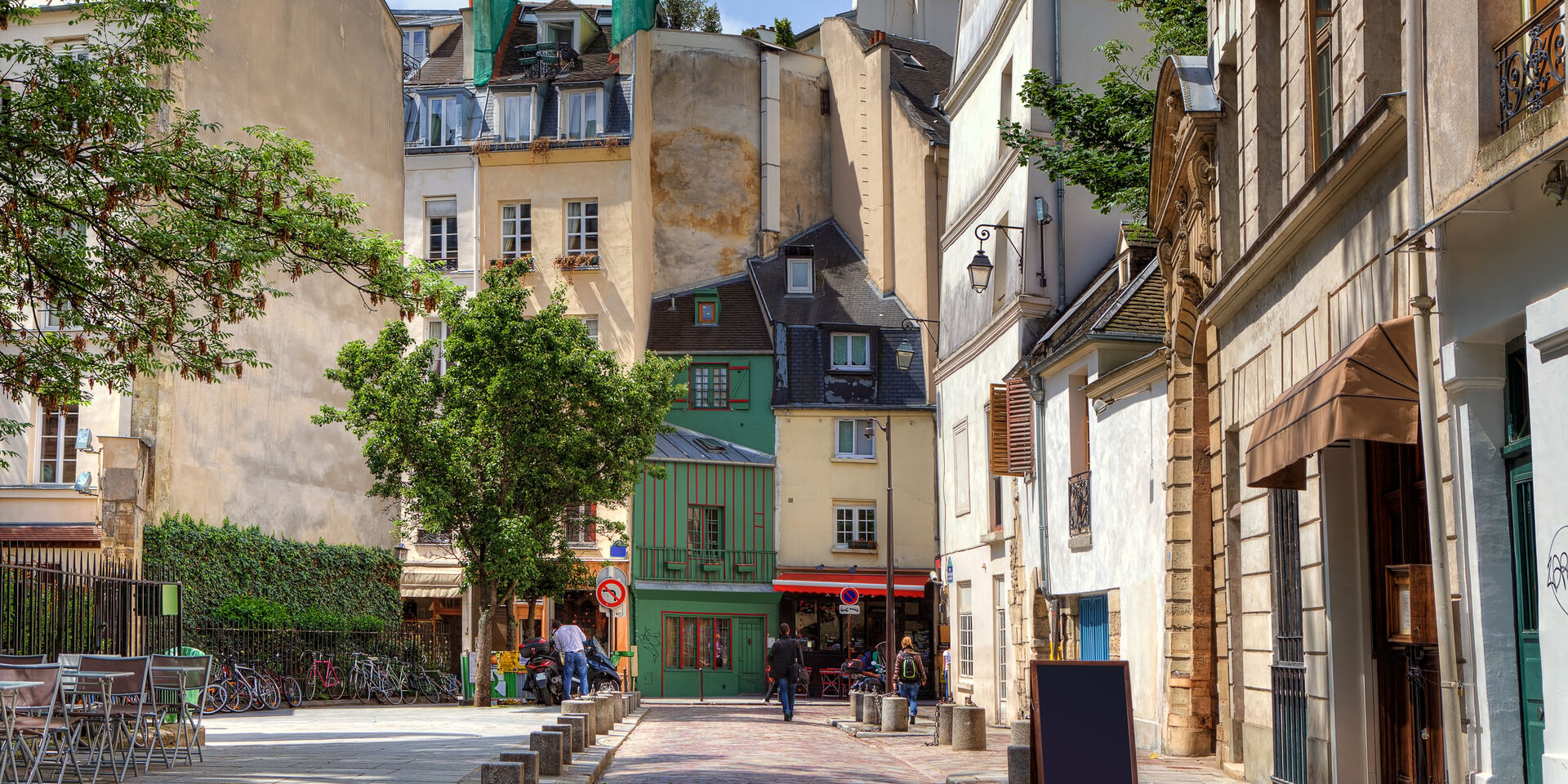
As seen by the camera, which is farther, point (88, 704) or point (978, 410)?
point (978, 410)

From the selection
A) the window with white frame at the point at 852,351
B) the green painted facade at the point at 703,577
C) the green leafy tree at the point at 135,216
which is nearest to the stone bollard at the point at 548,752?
the green leafy tree at the point at 135,216

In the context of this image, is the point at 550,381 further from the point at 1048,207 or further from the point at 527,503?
the point at 1048,207

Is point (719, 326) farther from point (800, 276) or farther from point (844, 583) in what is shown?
point (844, 583)

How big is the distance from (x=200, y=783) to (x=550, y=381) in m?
17.4

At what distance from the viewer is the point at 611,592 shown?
24.5m

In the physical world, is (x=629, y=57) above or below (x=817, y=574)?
above

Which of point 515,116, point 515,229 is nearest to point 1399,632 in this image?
point 515,229

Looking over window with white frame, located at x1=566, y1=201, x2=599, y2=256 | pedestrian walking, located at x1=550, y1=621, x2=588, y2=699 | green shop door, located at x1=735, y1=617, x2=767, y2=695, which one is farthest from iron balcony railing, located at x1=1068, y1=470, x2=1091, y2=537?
window with white frame, located at x1=566, y1=201, x2=599, y2=256

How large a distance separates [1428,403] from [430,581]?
116 feet

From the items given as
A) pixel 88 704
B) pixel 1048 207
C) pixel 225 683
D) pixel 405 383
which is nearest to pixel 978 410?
pixel 1048 207

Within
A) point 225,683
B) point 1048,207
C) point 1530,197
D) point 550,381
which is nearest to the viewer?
point 1530,197

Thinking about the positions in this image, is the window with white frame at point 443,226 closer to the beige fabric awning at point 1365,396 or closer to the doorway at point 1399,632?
the doorway at point 1399,632

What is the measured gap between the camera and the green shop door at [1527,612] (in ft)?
26.0

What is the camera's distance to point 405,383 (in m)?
28.7
